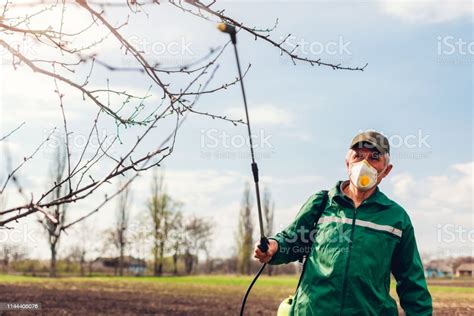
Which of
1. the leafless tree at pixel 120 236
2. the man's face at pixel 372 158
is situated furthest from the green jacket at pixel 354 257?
the leafless tree at pixel 120 236

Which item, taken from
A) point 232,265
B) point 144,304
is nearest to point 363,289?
point 144,304

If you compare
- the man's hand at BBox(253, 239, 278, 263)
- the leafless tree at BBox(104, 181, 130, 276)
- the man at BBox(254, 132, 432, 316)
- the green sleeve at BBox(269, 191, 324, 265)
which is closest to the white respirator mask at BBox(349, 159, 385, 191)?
the man at BBox(254, 132, 432, 316)

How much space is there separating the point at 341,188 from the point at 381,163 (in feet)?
0.92

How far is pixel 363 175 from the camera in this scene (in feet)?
11.5

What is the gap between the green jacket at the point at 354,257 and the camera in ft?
10.8

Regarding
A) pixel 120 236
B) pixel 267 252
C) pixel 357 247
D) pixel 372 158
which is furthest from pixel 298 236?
pixel 120 236

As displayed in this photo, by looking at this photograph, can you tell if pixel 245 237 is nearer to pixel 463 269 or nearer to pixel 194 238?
pixel 194 238

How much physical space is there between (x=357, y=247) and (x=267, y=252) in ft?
1.67

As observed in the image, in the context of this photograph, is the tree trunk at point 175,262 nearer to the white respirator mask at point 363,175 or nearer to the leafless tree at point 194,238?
the leafless tree at point 194,238

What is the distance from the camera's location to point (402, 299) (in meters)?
3.50

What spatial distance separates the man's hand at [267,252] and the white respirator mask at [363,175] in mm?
589

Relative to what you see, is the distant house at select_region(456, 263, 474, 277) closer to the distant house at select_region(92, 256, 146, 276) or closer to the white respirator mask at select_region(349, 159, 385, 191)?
the distant house at select_region(92, 256, 146, 276)

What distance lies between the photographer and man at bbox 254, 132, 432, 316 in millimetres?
3285

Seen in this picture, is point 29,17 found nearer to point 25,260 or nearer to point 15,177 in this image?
point 15,177
